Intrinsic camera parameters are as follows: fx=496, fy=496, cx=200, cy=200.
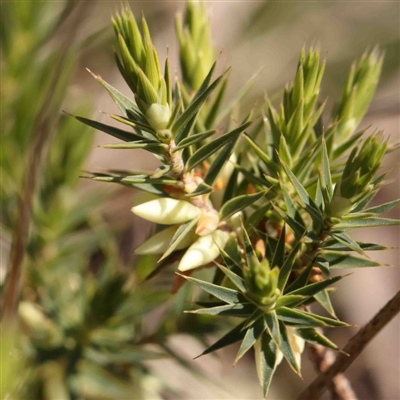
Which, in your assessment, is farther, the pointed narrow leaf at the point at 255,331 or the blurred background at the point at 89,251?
the blurred background at the point at 89,251

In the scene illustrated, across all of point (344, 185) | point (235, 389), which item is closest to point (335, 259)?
point (344, 185)

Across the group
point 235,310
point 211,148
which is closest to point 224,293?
point 235,310

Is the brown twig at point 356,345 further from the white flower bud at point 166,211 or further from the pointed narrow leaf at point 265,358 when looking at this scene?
the white flower bud at point 166,211

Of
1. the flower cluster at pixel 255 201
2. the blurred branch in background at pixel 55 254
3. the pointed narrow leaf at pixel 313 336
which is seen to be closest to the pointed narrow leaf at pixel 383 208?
the flower cluster at pixel 255 201

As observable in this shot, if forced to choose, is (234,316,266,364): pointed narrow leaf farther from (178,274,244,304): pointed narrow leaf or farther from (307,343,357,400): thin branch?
(307,343,357,400): thin branch

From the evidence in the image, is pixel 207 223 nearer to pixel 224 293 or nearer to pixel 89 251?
pixel 224 293

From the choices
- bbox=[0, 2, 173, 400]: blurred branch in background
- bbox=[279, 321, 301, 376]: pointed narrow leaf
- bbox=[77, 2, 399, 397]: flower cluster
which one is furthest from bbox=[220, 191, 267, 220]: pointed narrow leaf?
bbox=[0, 2, 173, 400]: blurred branch in background

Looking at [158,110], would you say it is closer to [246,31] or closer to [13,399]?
[13,399]
